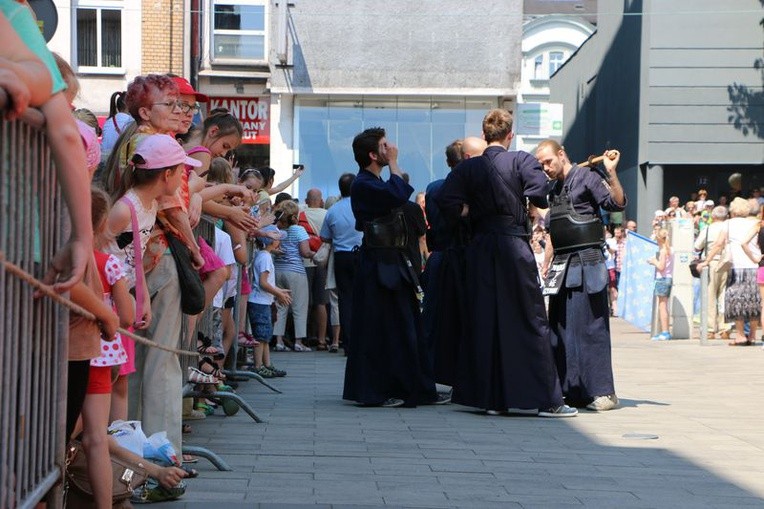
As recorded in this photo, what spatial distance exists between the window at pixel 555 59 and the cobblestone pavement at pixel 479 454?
170 ft

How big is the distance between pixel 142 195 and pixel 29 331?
226 centimetres

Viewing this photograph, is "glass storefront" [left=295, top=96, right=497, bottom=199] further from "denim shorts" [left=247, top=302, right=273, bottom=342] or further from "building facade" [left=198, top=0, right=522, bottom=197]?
"denim shorts" [left=247, top=302, right=273, bottom=342]

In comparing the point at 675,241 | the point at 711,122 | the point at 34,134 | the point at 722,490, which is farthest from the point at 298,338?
the point at 711,122

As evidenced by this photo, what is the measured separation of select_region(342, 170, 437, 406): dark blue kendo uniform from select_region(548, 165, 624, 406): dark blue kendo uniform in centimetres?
104

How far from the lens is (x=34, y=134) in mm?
3922

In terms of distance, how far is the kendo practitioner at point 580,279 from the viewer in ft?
34.3

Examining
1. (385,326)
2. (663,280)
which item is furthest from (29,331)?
(663,280)

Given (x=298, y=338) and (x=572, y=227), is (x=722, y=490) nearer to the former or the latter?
(x=572, y=227)

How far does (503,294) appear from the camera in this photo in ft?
33.1

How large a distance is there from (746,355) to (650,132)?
1865 centimetres

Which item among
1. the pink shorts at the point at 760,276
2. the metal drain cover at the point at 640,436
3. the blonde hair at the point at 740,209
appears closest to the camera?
the metal drain cover at the point at 640,436

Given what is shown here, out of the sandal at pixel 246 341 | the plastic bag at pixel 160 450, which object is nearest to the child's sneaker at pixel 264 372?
the sandal at pixel 246 341

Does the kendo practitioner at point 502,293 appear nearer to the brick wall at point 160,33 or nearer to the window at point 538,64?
the brick wall at point 160,33

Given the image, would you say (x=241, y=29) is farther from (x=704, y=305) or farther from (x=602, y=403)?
(x=602, y=403)
